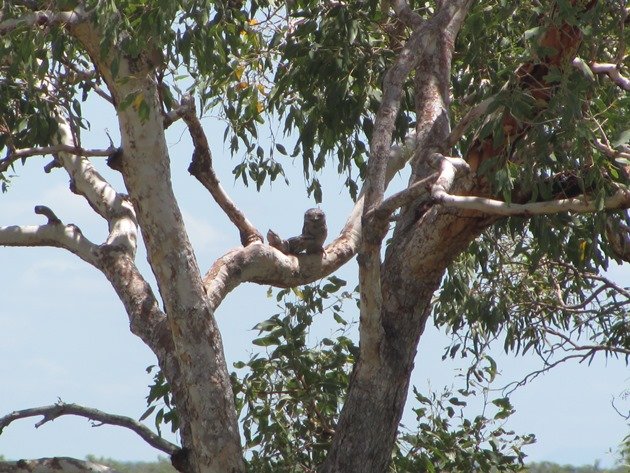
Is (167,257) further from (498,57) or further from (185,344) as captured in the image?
(498,57)

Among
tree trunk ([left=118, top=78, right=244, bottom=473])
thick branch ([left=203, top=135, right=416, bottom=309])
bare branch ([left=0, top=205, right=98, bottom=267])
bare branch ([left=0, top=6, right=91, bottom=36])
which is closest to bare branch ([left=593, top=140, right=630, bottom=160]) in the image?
thick branch ([left=203, top=135, right=416, bottom=309])

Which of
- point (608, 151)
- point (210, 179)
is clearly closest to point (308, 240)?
point (210, 179)

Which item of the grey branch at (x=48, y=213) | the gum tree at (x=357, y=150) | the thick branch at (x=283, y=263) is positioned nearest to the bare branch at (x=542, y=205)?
the gum tree at (x=357, y=150)

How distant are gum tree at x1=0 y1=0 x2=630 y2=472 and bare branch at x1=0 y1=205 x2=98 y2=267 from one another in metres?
0.01

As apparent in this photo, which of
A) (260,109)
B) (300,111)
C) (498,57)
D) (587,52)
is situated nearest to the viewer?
(587,52)

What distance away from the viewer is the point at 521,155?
583cm

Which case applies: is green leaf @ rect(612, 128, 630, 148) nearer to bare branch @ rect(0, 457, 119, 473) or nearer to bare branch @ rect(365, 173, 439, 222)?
bare branch @ rect(365, 173, 439, 222)

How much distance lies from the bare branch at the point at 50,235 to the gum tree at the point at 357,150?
0.04 feet

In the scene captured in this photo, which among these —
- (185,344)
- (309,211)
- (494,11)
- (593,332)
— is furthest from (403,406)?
(593,332)

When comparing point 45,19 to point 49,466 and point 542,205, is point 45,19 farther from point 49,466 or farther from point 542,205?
point 542,205

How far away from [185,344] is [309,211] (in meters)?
1.90

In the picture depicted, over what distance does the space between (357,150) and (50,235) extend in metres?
2.35

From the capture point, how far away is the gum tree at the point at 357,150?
564 cm

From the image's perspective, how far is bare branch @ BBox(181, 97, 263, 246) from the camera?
23.8ft
